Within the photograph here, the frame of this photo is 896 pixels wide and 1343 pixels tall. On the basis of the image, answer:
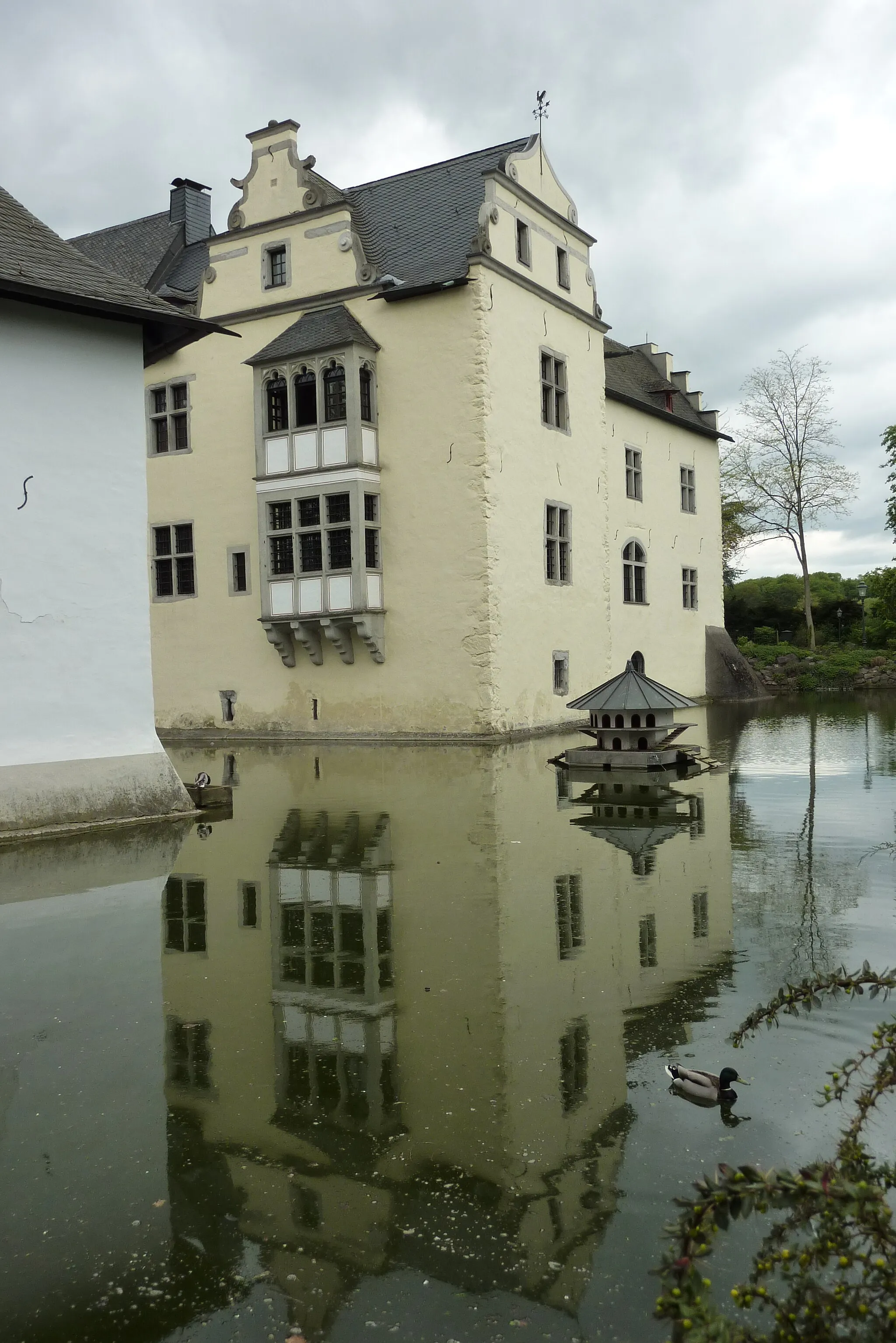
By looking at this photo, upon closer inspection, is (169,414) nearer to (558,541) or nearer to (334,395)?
(334,395)

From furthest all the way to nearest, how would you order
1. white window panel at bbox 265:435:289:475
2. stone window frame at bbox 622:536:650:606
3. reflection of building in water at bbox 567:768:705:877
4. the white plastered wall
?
stone window frame at bbox 622:536:650:606 < white window panel at bbox 265:435:289:475 < the white plastered wall < reflection of building in water at bbox 567:768:705:877

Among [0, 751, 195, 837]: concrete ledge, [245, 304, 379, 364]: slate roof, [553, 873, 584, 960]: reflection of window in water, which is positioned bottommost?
[553, 873, 584, 960]: reflection of window in water

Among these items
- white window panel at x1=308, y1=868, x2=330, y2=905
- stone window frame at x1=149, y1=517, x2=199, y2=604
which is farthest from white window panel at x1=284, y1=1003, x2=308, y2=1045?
stone window frame at x1=149, y1=517, x2=199, y2=604

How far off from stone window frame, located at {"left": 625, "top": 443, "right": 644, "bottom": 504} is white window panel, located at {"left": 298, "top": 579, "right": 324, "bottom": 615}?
11099 mm

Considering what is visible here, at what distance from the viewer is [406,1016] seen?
5312 millimetres

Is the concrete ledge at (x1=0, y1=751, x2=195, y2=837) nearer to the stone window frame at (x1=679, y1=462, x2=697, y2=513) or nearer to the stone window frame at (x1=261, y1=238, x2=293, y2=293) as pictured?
the stone window frame at (x1=261, y1=238, x2=293, y2=293)

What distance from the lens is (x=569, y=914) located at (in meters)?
7.22

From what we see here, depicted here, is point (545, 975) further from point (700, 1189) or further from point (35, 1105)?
point (700, 1189)

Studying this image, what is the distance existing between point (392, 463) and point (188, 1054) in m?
17.9

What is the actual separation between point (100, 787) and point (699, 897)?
668cm

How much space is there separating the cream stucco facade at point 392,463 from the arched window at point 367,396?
5cm

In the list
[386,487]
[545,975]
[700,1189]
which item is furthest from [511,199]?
[700,1189]

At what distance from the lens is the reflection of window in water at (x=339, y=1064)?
14.0 feet

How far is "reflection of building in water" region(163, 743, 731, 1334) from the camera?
333 cm
